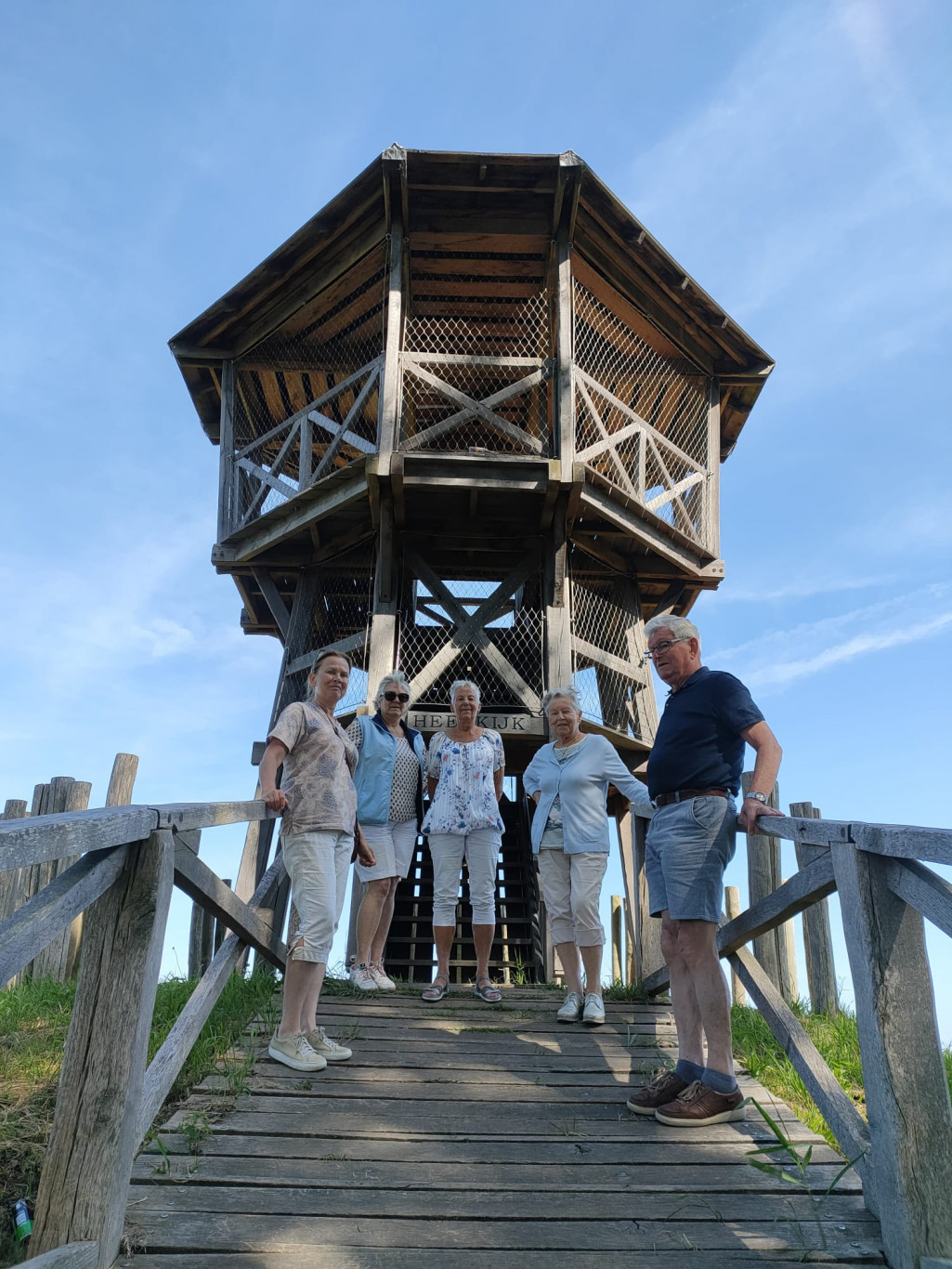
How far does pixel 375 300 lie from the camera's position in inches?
411

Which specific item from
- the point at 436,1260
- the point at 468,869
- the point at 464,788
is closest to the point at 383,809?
the point at 464,788

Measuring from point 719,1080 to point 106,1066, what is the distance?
2.27m

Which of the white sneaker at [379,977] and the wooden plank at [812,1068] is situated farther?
the white sneaker at [379,977]

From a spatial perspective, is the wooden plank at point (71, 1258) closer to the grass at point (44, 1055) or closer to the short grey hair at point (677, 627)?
the grass at point (44, 1055)

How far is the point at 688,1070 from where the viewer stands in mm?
3693

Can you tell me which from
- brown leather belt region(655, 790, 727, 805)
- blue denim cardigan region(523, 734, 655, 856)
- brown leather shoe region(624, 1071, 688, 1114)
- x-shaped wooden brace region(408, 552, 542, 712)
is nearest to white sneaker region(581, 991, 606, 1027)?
blue denim cardigan region(523, 734, 655, 856)

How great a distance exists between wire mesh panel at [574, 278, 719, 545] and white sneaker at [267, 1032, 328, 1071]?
6.32 m

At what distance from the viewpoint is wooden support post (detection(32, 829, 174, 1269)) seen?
2.49 m

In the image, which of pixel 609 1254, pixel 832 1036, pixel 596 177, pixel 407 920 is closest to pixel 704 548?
pixel 596 177

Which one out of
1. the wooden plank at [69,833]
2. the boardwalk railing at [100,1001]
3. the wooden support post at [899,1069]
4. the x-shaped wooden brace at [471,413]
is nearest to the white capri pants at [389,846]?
the boardwalk railing at [100,1001]

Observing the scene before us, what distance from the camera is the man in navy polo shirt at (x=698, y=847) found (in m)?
3.52

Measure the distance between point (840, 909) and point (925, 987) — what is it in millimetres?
326

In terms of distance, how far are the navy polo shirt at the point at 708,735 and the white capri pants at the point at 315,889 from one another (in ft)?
5.09

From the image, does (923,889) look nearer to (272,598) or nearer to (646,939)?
(646,939)
